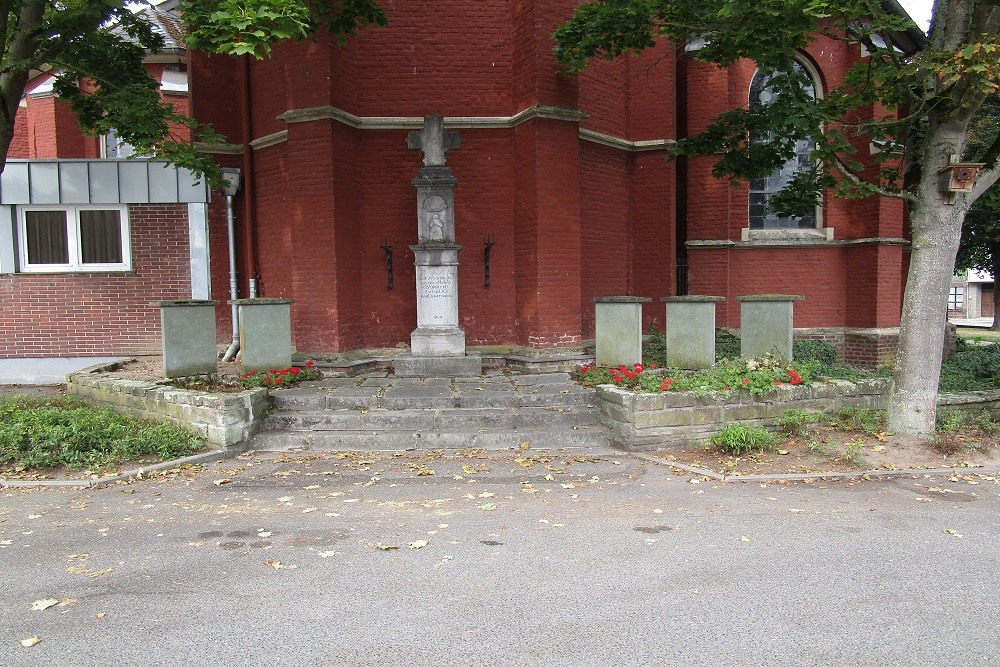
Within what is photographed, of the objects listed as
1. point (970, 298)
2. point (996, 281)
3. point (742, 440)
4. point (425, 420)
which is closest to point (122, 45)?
point (425, 420)

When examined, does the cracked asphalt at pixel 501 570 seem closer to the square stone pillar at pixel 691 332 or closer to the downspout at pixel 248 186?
the square stone pillar at pixel 691 332

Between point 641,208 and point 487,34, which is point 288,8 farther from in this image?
point 641,208

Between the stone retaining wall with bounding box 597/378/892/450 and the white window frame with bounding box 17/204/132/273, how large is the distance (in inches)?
376

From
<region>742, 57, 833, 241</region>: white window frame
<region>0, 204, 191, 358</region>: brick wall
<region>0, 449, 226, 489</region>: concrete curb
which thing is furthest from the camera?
<region>742, 57, 833, 241</region>: white window frame

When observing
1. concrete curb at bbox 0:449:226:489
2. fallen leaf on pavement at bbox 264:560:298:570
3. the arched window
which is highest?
the arched window

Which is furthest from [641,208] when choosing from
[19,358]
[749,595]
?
[19,358]

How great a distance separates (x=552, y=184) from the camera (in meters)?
10.2

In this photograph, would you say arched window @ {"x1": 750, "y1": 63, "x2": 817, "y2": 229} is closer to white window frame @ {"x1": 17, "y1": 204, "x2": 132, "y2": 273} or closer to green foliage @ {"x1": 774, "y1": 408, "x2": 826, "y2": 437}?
green foliage @ {"x1": 774, "y1": 408, "x2": 826, "y2": 437}

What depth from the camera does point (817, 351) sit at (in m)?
12.2

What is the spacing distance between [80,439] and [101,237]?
700 centimetres

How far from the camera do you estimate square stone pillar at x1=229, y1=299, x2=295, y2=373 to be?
27.8ft

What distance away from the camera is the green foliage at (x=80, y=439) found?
614cm

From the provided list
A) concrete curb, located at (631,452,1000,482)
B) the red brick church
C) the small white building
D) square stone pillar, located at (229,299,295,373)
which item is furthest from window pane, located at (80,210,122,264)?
the small white building

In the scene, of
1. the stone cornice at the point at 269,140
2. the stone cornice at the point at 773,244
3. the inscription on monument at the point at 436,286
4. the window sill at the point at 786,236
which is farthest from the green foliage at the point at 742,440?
the stone cornice at the point at 269,140
